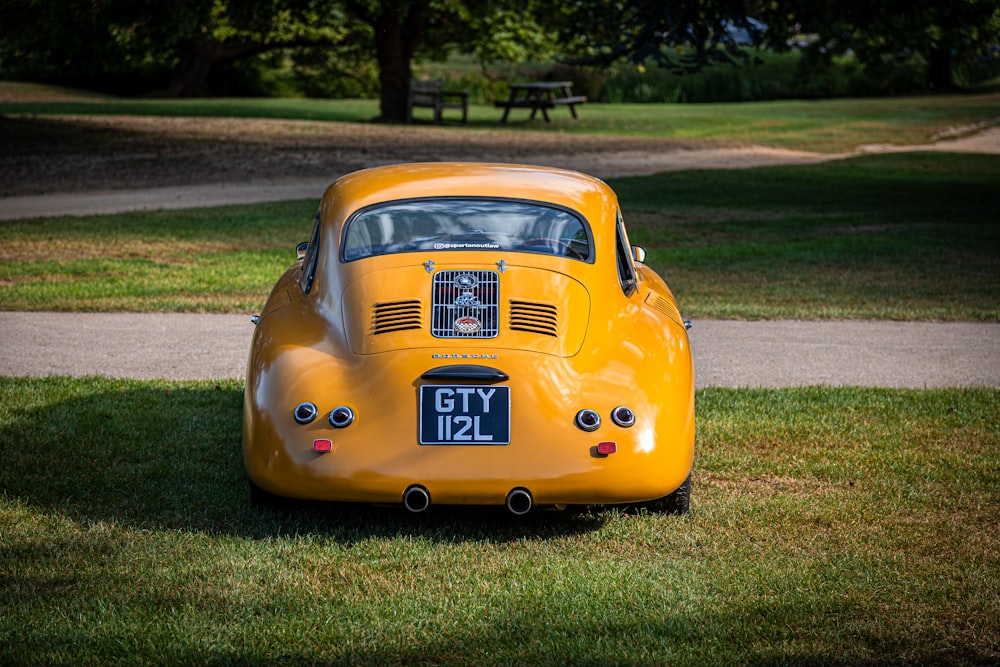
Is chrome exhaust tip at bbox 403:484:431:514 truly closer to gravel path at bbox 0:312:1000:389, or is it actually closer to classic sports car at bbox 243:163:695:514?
classic sports car at bbox 243:163:695:514

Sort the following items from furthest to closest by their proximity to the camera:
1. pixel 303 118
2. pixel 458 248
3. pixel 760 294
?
pixel 303 118, pixel 760 294, pixel 458 248

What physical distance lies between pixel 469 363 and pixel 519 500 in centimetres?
62

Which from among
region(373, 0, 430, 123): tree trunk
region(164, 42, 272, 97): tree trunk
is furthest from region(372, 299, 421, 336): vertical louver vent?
region(164, 42, 272, 97): tree trunk

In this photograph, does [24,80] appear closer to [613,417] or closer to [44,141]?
[44,141]

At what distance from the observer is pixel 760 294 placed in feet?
37.3

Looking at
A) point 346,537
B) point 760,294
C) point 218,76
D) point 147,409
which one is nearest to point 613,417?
point 346,537

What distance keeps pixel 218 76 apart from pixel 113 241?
3861cm

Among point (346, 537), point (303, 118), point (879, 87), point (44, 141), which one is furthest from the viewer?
point (879, 87)

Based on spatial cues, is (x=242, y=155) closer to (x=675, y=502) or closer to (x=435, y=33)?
(x=435, y=33)

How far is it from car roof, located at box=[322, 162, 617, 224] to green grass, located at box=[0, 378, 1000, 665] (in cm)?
147

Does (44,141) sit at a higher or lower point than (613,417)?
lower

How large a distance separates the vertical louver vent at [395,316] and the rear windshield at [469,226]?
1.58 ft

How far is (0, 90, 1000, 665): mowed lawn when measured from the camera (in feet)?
13.4

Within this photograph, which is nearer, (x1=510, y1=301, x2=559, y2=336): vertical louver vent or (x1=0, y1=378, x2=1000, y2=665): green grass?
(x1=0, y1=378, x2=1000, y2=665): green grass
